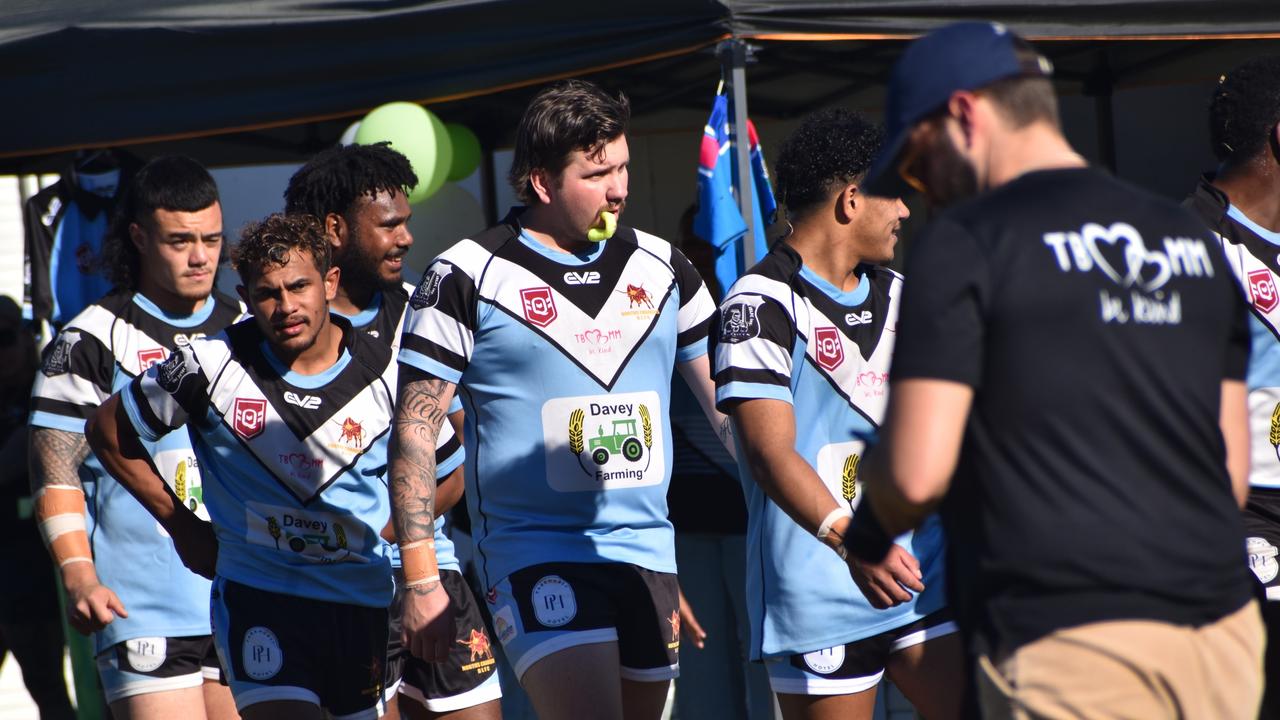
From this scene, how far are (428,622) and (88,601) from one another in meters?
1.50

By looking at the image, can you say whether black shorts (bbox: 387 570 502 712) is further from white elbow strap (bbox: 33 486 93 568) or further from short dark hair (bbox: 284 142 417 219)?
short dark hair (bbox: 284 142 417 219)

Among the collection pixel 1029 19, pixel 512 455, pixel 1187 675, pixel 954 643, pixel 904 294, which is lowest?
pixel 954 643

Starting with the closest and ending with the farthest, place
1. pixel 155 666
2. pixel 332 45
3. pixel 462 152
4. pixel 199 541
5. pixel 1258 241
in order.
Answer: pixel 199 541 → pixel 1258 241 → pixel 155 666 → pixel 332 45 → pixel 462 152

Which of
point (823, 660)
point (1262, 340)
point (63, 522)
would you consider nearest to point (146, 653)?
point (63, 522)

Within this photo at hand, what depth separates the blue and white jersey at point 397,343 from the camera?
433 centimetres

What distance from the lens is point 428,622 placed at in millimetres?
3543

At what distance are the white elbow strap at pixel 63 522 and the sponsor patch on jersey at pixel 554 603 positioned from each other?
1.68 m

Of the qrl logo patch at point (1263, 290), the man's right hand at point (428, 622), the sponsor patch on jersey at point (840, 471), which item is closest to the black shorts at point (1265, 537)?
the qrl logo patch at point (1263, 290)

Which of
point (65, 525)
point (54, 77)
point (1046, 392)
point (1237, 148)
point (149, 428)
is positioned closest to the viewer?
point (1046, 392)

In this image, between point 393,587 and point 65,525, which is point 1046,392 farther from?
point 65,525

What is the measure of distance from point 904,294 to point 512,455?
184 centimetres

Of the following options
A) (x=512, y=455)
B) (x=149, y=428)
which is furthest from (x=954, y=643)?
(x=149, y=428)

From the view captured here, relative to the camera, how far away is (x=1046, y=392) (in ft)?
7.03

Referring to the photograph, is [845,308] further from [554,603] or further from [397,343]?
[397,343]
